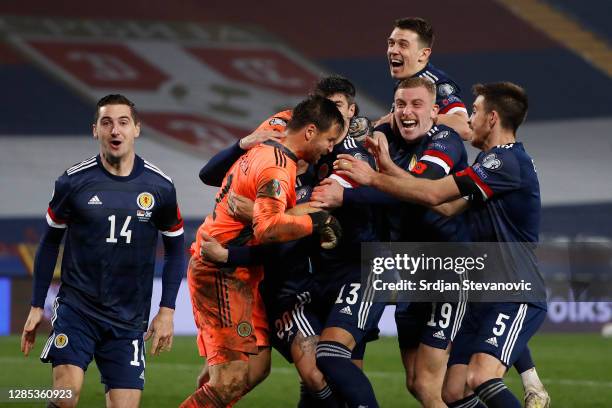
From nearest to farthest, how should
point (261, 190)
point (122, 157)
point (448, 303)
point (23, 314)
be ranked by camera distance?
1. point (261, 190)
2. point (122, 157)
3. point (448, 303)
4. point (23, 314)

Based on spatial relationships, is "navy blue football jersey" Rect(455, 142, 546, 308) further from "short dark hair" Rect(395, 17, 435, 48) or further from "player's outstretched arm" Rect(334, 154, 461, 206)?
"short dark hair" Rect(395, 17, 435, 48)

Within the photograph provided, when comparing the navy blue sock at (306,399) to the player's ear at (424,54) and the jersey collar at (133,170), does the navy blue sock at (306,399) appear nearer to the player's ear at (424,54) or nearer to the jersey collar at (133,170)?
the jersey collar at (133,170)

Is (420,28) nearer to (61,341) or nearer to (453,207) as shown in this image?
(453,207)

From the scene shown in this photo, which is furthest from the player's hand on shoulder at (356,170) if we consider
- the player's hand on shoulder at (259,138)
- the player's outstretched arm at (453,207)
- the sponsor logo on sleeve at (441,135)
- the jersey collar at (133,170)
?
the jersey collar at (133,170)

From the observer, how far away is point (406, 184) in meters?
5.84

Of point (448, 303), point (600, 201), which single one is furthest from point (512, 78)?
point (448, 303)

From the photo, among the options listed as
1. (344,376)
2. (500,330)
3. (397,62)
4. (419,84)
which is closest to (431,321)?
(500,330)

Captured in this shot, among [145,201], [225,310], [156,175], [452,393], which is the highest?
[156,175]

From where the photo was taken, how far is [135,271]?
5.99m

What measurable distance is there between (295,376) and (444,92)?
485cm

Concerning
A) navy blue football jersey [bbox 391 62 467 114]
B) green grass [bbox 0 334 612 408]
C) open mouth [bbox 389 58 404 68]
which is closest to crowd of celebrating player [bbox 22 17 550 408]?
navy blue football jersey [bbox 391 62 467 114]

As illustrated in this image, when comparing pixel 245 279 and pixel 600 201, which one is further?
pixel 600 201

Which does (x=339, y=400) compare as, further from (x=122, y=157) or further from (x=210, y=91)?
(x=210, y=91)

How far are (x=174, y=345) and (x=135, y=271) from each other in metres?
8.20
